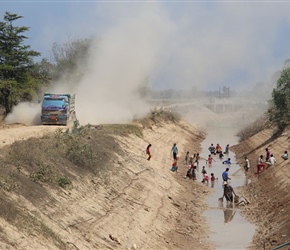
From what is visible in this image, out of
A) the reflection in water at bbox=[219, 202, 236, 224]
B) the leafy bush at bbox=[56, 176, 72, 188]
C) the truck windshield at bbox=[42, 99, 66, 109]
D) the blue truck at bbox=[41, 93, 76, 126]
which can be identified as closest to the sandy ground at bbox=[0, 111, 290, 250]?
the leafy bush at bbox=[56, 176, 72, 188]

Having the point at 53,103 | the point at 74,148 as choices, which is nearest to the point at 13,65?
the point at 53,103

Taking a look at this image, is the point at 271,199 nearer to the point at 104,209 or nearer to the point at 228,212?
the point at 228,212

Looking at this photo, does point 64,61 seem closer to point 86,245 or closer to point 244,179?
point 244,179

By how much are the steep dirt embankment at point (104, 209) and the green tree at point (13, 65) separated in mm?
15657

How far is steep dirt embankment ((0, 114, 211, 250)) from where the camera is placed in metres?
17.5

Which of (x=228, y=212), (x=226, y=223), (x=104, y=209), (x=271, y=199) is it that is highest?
(x=104, y=209)

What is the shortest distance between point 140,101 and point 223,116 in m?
65.3

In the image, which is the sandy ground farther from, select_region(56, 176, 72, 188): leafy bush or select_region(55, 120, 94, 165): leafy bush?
select_region(55, 120, 94, 165): leafy bush

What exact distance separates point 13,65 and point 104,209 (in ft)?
102

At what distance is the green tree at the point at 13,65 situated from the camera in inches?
1977

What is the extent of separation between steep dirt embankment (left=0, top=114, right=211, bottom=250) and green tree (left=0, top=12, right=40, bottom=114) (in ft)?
51.4

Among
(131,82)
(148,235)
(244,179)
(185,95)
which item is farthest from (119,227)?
(185,95)

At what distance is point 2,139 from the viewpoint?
32625 millimetres

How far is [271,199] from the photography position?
1300 inches
